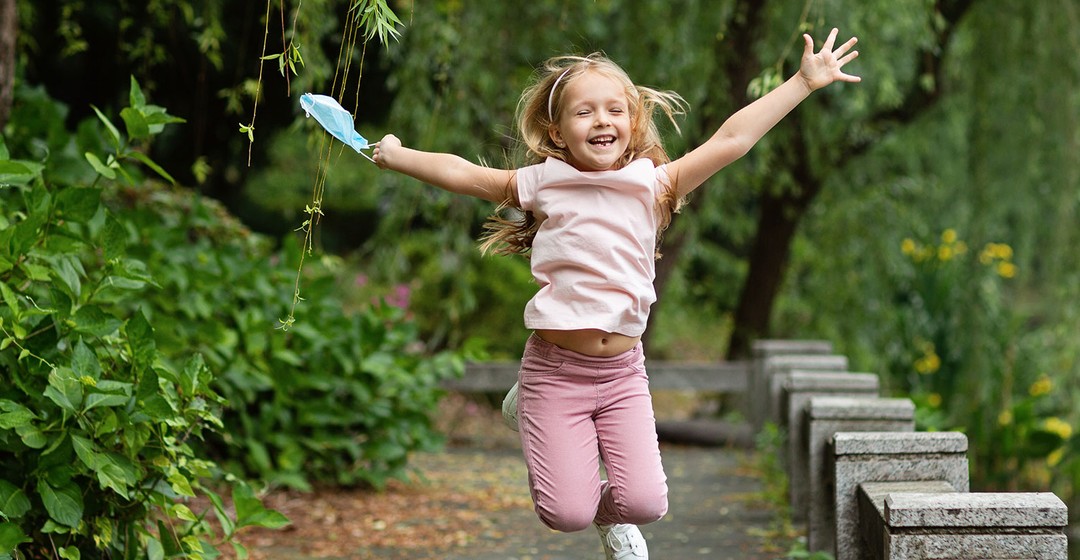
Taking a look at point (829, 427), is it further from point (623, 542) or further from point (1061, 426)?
point (1061, 426)

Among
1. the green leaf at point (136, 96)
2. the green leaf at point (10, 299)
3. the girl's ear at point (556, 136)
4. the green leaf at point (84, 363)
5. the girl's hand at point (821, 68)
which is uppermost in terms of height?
the girl's hand at point (821, 68)

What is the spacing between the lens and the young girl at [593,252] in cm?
270

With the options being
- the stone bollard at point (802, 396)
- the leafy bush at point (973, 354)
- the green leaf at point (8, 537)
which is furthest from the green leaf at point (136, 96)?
the leafy bush at point (973, 354)

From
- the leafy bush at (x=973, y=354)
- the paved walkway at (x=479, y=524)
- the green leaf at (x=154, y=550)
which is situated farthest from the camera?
the leafy bush at (x=973, y=354)

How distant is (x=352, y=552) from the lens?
4.00 m

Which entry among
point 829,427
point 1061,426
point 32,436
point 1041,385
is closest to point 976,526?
point 829,427

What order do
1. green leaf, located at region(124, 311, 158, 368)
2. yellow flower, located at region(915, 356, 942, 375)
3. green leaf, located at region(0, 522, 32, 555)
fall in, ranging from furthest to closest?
yellow flower, located at region(915, 356, 942, 375) → green leaf, located at region(124, 311, 158, 368) → green leaf, located at region(0, 522, 32, 555)

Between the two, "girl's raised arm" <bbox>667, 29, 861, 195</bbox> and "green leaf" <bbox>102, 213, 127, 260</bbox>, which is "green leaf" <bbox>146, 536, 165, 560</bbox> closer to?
"green leaf" <bbox>102, 213, 127, 260</bbox>

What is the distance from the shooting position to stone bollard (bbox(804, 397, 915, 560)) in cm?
369

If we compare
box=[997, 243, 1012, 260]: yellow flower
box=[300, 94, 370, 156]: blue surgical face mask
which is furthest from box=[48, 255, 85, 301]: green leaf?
box=[997, 243, 1012, 260]: yellow flower

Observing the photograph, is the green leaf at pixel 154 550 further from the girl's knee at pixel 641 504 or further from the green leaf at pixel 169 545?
the girl's knee at pixel 641 504

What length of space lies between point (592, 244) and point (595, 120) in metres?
0.29

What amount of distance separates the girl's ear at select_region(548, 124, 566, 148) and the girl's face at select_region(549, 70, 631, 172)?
0.06m

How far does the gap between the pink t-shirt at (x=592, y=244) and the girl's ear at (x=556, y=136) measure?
0.27ft
